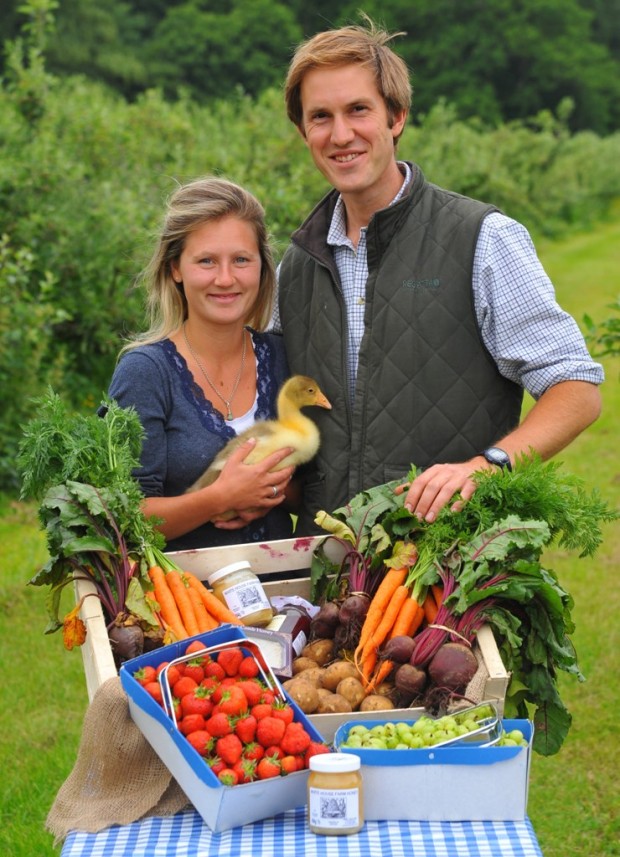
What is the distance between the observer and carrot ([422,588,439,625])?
3.26m

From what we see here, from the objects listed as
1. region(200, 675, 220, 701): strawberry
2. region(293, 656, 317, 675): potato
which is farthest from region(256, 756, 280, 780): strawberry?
region(293, 656, 317, 675): potato

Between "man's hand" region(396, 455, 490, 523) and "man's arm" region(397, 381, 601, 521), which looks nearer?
"man's hand" region(396, 455, 490, 523)

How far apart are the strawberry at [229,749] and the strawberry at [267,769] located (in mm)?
54

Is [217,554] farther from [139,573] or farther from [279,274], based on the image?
[279,274]

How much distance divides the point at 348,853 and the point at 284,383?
74.5 inches

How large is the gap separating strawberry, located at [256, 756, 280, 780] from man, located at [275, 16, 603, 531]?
1402 millimetres

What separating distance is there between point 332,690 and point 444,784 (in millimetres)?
534

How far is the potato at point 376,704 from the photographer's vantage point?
2961 millimetres

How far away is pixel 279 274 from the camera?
4.26 metres

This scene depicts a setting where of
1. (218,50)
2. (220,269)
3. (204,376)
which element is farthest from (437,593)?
(218,50)

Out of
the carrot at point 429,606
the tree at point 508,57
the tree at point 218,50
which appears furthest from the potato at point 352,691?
the tree at point 508,57

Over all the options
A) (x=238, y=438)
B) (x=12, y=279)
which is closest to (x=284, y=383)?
(x=238, y=438)

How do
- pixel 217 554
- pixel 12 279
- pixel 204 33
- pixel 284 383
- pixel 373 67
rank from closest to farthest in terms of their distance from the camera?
pixel 217 554 → pixel 373 67 → pixel 284 383 → pixel 12 279 → pixel 204 33

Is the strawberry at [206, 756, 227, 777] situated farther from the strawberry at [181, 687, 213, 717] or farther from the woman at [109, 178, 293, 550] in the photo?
the woman at [109, 178, 293, 550]
